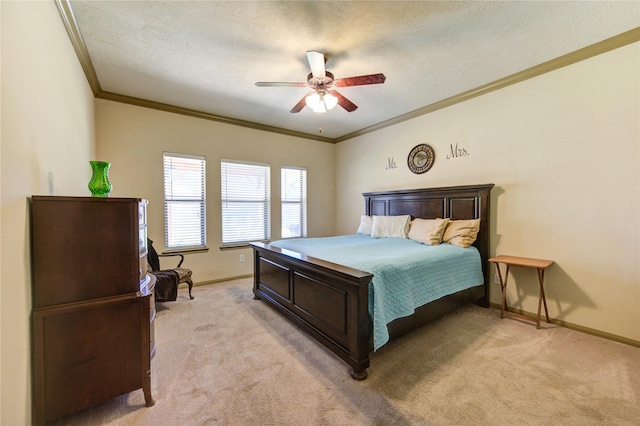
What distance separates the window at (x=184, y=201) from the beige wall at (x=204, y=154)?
9 cm

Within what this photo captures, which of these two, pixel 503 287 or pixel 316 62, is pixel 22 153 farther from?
pixel 503 287

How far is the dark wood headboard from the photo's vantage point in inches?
127

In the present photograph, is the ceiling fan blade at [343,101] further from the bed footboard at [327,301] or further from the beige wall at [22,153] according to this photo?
the beige wall at [22,153]

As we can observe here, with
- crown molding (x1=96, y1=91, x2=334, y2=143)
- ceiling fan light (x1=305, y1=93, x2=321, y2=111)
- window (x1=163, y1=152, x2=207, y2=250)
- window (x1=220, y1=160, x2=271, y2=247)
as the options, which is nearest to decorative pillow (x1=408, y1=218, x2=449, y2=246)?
ceiling fan light (x1=305, y1=93, x2=321, y2=111)

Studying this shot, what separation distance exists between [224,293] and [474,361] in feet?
10.0

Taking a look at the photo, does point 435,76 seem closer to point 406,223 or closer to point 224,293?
point 406,223

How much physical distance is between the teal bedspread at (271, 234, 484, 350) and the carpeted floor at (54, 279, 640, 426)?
371 mm

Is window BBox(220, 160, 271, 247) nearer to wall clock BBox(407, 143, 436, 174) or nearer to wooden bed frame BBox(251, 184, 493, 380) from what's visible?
wooden bed frame BBox(251, 184, 493, 380)

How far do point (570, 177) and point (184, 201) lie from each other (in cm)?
480

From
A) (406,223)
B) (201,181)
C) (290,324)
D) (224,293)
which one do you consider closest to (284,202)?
(201,181)

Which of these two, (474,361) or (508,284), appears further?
(508,284)

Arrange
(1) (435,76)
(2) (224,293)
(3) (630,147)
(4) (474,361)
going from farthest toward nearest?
1. (2) (224,293)
2. (1) (435,76)
3. (3) (630,147)
4. (4) (474,361)

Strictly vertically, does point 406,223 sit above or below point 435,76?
below

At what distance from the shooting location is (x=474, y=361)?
6.88ft
